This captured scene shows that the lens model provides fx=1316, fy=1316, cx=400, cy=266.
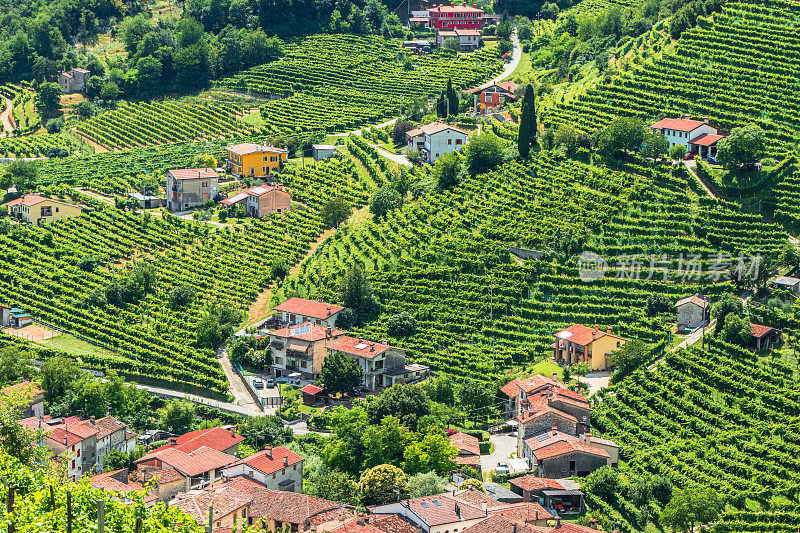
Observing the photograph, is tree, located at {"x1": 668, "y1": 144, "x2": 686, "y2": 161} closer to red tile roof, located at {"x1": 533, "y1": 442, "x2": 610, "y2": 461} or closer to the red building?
red tile roof, located at {"x1": 533, "y1": 442, "x2": 610, "y2": 461}

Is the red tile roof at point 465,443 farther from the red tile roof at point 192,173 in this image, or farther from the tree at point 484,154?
the red tile roof at point 192,173

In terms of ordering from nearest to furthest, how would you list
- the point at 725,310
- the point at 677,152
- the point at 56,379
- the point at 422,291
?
the point at 725,310 < the point at 56,379 < the point at 422,291 < the point at 677,152

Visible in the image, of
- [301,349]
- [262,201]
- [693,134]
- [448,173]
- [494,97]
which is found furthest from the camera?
[494,97]

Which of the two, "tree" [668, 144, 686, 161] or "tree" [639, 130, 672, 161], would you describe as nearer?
"tree" [639, 130, 672, 161]

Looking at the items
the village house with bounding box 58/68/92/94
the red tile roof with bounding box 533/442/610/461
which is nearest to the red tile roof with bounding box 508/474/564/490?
the red tile roof with bounding box 533/442/610/461

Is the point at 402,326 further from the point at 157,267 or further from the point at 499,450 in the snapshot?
the point at 157,267

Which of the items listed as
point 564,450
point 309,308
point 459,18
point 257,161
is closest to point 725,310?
point 564,450

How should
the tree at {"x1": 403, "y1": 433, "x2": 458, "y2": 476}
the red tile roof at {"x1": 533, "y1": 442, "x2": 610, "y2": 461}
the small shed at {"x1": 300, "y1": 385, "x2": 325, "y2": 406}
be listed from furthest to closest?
1. the small shed at {"x1": 300, "y1": 385, "x2": 325, "y2": 406}
2. the tree at {"x1": 403, "y1": 433, "x2": 458, "y2": 476}
3. the red tile roof at {"x1": 533, "y1": 442, "x2": 610, "y2": 461}
